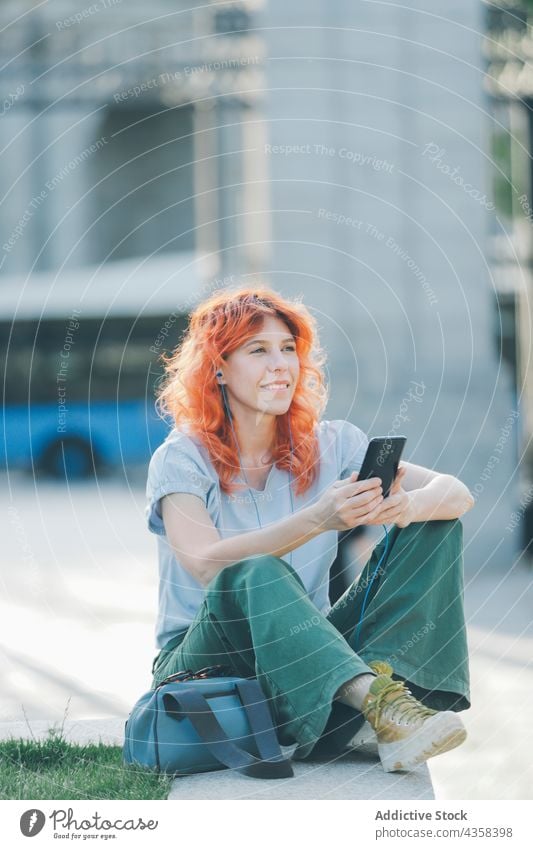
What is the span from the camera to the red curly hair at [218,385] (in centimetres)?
318

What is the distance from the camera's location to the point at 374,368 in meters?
7.08

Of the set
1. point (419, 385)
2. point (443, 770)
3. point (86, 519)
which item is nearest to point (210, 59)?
point (86, 519)

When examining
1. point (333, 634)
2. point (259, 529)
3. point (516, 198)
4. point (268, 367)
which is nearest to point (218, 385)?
point (268, 367)

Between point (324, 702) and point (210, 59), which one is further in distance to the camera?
point (210, 59)

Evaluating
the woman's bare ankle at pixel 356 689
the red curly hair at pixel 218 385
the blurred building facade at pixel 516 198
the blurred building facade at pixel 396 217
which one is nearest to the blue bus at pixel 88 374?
the blurred building facade at pixel 516 198

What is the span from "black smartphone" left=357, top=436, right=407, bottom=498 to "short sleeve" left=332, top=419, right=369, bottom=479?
1.39 ft

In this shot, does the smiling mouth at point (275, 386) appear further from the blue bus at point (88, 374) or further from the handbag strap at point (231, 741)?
the blue bus at point (88, 374)

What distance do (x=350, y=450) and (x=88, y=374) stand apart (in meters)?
11.3

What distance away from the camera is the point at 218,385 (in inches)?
130

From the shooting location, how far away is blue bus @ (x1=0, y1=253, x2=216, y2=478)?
1408 centimetres

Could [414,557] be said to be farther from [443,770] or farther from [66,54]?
[66,54]

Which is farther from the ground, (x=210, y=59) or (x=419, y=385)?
(x=210, y=59)

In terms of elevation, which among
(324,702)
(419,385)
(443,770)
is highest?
(419,385)

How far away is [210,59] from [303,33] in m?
6.89
